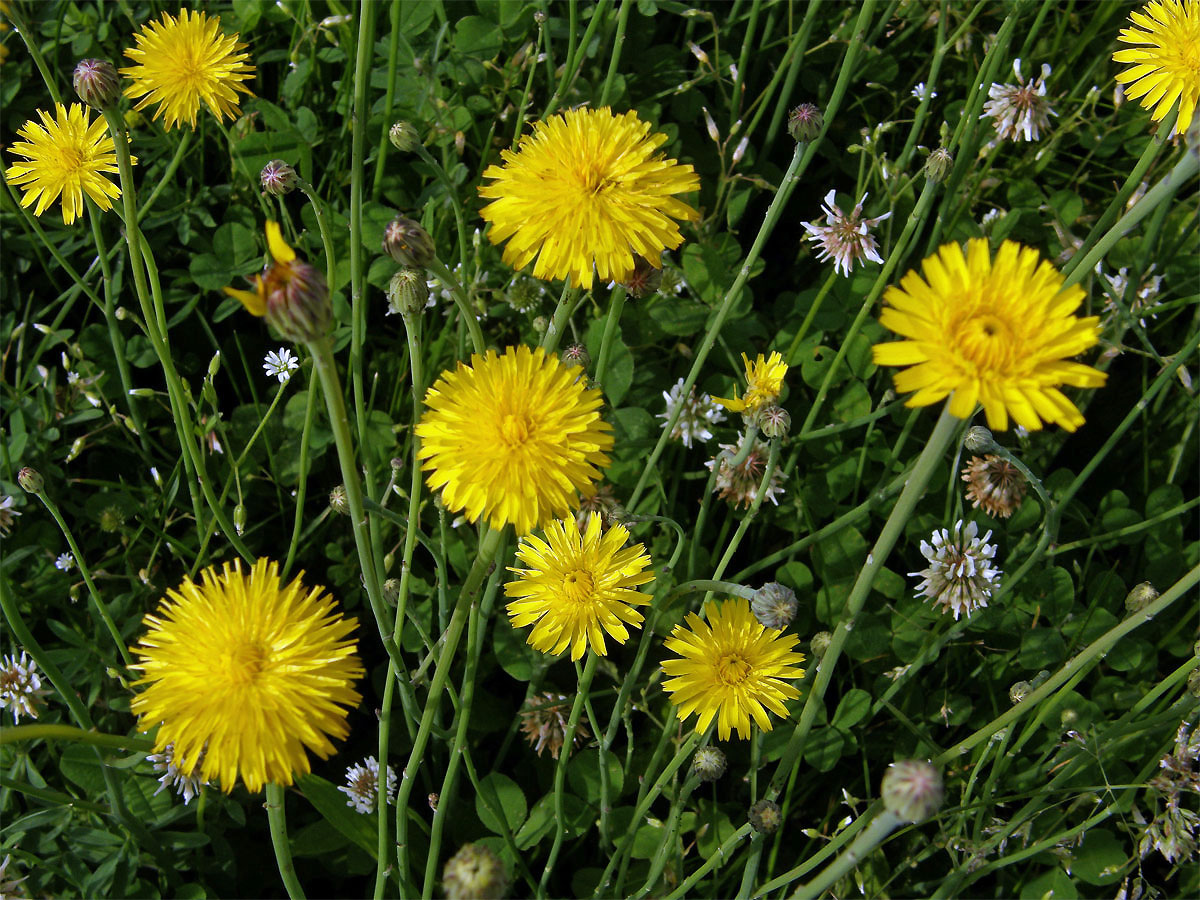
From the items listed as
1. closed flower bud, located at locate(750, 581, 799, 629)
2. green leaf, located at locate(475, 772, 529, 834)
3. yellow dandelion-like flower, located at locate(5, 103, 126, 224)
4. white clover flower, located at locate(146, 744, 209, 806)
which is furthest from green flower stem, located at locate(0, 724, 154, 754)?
yellow dandelion-like flower, located at locate(5, 103, 126, 224)

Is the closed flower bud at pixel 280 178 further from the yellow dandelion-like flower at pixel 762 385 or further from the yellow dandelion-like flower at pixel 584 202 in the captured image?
the yellow dandelion-like flower at pixel 762 385

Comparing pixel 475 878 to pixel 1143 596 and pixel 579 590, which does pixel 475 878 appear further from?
pixel 1143 596

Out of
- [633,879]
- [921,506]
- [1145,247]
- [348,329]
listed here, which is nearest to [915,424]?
[921,506]

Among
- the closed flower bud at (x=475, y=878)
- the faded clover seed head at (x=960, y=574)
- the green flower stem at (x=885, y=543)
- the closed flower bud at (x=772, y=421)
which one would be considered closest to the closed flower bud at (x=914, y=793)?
the green flower stem at (x=885, y=543)

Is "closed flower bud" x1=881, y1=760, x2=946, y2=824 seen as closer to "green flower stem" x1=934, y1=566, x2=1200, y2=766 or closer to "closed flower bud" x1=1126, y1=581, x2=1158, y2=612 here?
"green flower stem" x1=934, y1=566, x2=1200, y2=766

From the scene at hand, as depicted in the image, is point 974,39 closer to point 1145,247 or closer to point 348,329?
point 1145,247
